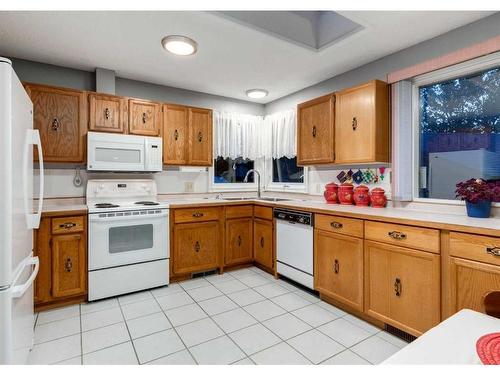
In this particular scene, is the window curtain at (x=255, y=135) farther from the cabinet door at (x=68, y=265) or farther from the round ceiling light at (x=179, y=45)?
the cabinet door at (x=68, y=265)

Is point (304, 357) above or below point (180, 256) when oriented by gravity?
below

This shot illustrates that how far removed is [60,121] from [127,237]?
4.50 feet

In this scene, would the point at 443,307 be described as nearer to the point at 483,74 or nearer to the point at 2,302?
the point at 483,74

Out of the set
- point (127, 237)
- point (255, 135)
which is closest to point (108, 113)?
point (127, 237)

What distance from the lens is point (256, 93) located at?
3.97 meters

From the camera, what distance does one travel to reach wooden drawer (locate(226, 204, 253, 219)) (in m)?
3.60

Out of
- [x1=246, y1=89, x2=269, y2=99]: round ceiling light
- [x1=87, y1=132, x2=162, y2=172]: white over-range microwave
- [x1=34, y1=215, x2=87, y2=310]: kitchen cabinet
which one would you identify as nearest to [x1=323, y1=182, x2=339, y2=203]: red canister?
[x1=246, y1=89, x2=269, y2=99]: round ceiling light

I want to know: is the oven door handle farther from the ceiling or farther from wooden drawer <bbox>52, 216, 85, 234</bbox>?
the ceiling

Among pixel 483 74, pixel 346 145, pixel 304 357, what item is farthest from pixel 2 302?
pixel 483 74

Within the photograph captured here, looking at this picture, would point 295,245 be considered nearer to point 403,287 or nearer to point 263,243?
point 263,243

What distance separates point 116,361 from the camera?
186 centimetres

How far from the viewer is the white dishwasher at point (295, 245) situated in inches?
114

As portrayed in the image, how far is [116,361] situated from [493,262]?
7.83 feet
